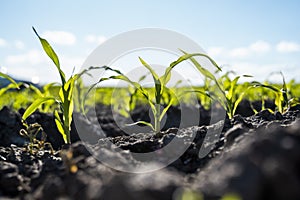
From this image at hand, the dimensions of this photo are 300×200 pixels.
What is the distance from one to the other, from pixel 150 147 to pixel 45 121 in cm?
255

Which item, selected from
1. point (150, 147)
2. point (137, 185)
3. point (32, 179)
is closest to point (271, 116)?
point (150, 147)

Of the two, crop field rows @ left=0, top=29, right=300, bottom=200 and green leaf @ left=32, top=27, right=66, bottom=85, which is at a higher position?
green leaf @ left=32, top=27, right=66, bottom=85

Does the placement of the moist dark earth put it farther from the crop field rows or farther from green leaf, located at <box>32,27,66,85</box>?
green leaf, located at <box>32,27,66,85</box>

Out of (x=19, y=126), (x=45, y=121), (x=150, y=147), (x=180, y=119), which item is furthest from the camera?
(x=180, y=119)

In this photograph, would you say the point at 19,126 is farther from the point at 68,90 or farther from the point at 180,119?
the point at 180,119

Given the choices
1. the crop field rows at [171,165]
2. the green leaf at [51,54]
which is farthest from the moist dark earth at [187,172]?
the green leaf at [51,54]

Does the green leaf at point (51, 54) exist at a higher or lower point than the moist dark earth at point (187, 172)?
higher

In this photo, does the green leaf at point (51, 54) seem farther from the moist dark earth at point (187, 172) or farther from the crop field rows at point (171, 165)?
the moist dark earth at point (187, 172)

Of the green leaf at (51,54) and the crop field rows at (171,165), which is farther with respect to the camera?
the green leaf at (51,54)

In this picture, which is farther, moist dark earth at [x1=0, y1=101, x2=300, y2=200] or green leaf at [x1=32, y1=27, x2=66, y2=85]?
green leaf at [x1=32, y1=27, x2=66, y2=85]

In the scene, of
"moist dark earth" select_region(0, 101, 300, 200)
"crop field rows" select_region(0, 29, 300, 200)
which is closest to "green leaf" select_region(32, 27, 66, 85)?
"crop field rows" select_region(0, 29, 300, 200)

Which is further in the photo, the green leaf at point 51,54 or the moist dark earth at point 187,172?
the green leaf at point 51,54

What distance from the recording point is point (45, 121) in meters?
4.12

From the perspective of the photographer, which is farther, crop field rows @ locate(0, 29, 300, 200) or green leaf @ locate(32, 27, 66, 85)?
green leaf @ locate(32, 27, 66, 85)
